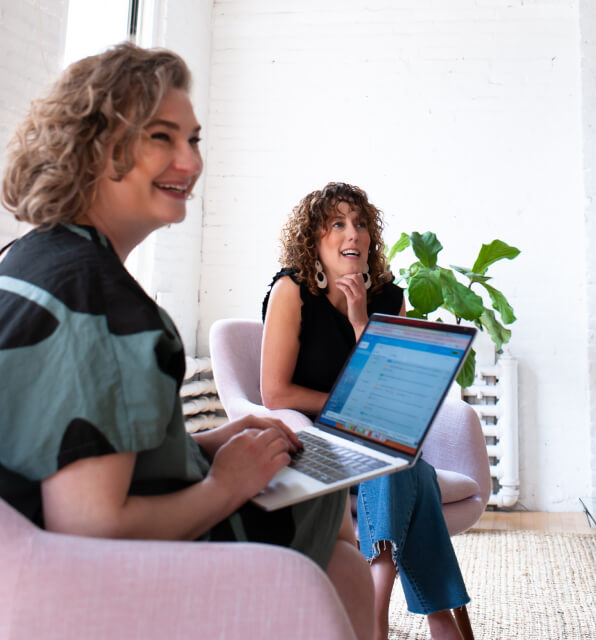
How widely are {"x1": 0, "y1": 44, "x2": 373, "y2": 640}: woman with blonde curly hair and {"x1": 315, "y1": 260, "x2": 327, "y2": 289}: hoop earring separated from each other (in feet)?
3.09

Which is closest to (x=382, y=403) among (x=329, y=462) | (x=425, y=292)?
(x=329, y=462)

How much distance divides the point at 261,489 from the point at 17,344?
0.35m

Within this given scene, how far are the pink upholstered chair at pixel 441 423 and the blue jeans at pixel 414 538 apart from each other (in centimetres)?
15

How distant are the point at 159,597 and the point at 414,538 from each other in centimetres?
91

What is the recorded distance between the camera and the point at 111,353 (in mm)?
710

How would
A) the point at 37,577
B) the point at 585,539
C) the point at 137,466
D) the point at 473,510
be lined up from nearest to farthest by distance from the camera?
the point at 37,577 < the point at 137,466 < the point at 473,510 < the point at 585,539

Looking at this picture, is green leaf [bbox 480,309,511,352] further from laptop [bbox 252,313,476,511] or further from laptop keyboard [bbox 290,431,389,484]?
laptop keyboard [bbox 290,431,389,484]

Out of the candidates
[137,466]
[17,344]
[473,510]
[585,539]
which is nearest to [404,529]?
[473,510]

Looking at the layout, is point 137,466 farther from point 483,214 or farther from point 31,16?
point 483,214

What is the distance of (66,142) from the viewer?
840 millimetres

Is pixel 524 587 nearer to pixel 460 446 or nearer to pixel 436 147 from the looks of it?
pixel 460 446

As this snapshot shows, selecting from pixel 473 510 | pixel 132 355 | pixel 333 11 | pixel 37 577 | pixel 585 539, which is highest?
pixel 333 11

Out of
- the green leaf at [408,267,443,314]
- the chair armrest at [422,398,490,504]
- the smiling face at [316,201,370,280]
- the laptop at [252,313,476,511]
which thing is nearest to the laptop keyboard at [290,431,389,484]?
the laptop at [252,313,476,511]

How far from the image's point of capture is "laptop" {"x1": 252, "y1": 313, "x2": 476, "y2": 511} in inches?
37.9
